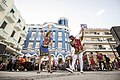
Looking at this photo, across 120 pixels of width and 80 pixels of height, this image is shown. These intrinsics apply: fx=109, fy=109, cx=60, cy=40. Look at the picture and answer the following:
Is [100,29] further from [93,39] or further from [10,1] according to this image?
[10,1]

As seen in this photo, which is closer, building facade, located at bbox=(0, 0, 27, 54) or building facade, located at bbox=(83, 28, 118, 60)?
building facade, located at bbox=(0, 0, 27, 54)

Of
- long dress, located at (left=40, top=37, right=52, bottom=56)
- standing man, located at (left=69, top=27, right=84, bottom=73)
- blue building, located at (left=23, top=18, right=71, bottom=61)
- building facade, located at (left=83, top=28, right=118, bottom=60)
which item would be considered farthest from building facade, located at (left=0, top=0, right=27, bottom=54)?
building facade, located at (left=83, top=28, right=118, bottom=60)

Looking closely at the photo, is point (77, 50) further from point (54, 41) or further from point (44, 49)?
point (54, 41)

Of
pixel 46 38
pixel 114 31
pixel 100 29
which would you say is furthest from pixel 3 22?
pixel 100 29

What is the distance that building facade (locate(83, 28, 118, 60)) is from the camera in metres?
32.0

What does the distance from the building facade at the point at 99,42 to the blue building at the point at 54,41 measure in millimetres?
6334

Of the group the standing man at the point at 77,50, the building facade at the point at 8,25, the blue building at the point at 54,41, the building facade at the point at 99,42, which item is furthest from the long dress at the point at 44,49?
the building facade at the point at 99,42

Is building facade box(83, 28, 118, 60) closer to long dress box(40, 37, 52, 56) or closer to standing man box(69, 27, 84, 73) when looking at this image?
standing man box(69, 27, 84, 73)

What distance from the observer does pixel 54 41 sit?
100 ft

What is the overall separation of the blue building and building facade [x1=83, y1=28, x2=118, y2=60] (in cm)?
633

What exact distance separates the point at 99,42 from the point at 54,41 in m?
13.9

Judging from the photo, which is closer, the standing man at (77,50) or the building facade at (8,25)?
the standing man at (77,50)

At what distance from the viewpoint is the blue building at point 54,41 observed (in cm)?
2894

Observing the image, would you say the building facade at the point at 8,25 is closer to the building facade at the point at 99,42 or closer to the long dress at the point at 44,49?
the long dress at the point at 44,49
